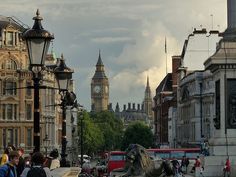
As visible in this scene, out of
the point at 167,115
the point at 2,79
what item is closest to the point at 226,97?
the point at 2,79

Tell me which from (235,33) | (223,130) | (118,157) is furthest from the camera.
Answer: (118,157)

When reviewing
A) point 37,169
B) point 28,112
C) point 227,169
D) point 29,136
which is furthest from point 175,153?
point 37,169

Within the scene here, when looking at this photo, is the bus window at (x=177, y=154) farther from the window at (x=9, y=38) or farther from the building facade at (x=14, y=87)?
the window at (x=9, y=38)

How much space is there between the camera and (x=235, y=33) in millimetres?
49469

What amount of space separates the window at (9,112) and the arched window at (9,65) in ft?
18.0

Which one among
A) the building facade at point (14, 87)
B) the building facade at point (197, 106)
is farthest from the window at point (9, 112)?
the building facade at point (197, 106)

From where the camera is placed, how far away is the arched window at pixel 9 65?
115750 mm

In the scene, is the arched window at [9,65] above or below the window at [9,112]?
above

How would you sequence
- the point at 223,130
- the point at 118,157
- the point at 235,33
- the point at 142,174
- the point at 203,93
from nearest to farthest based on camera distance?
the point at 142,174, the point at 223,130, the point at 235,33, the point at 118,157, the point at 203,93

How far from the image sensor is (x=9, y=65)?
382ft

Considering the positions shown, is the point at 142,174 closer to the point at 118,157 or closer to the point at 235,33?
the point at 235,33

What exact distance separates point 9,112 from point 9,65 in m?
6.82

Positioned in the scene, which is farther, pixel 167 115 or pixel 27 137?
pixel 167 115

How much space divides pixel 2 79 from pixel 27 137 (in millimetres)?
9504
